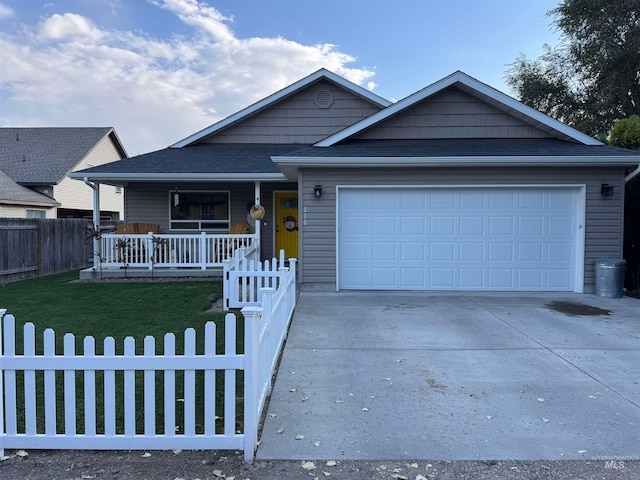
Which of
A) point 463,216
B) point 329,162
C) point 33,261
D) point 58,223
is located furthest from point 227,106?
point 463,216

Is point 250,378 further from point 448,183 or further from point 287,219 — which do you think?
point 287,219

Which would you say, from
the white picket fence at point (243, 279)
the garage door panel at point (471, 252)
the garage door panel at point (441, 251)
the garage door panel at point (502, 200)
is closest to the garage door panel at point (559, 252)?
the garage door panel at point (502, 200)

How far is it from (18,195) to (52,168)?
341 centimetres

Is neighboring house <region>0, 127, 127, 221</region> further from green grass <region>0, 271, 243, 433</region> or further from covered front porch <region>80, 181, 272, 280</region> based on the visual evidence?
green grass <region>0, 271, 243, 433</region>

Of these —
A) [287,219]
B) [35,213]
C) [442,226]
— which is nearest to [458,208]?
[442,226]

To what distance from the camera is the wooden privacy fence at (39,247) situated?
1072 cm

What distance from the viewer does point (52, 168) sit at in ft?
64.7

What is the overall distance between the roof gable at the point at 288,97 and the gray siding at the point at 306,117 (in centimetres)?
6

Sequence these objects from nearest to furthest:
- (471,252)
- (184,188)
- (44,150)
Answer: (471,252) → (184,188) → (44,150)

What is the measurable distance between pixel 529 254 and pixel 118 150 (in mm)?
24193

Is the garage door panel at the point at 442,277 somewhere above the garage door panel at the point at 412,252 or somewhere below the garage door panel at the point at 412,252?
below

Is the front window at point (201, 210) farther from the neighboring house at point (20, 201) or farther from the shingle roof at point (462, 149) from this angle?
the neighboring house at point (20, 201)

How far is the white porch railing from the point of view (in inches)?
414

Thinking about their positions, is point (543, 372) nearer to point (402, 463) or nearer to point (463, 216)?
point (402, 463)
